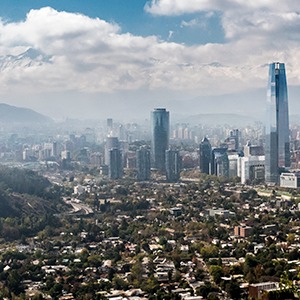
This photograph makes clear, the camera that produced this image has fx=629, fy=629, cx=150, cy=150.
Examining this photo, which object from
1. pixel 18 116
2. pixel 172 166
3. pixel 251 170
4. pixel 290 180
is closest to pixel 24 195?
pixel 172 166

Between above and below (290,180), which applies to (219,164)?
above

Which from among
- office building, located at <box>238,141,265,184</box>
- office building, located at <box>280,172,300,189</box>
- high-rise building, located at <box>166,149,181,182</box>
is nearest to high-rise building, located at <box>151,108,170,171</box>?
high-rise building, located at <box>166,149,181,182</box>

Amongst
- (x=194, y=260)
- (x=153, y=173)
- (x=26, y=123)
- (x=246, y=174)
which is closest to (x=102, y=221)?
(x=194, y=260)

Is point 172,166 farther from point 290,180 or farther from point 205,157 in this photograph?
point 290,180

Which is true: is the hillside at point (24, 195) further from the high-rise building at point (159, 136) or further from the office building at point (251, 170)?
the office building at point (251, 170)

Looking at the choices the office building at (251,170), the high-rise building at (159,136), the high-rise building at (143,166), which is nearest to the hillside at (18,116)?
the high-rise building at (159,136)

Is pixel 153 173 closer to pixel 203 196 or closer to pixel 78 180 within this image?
pixel 78 180
